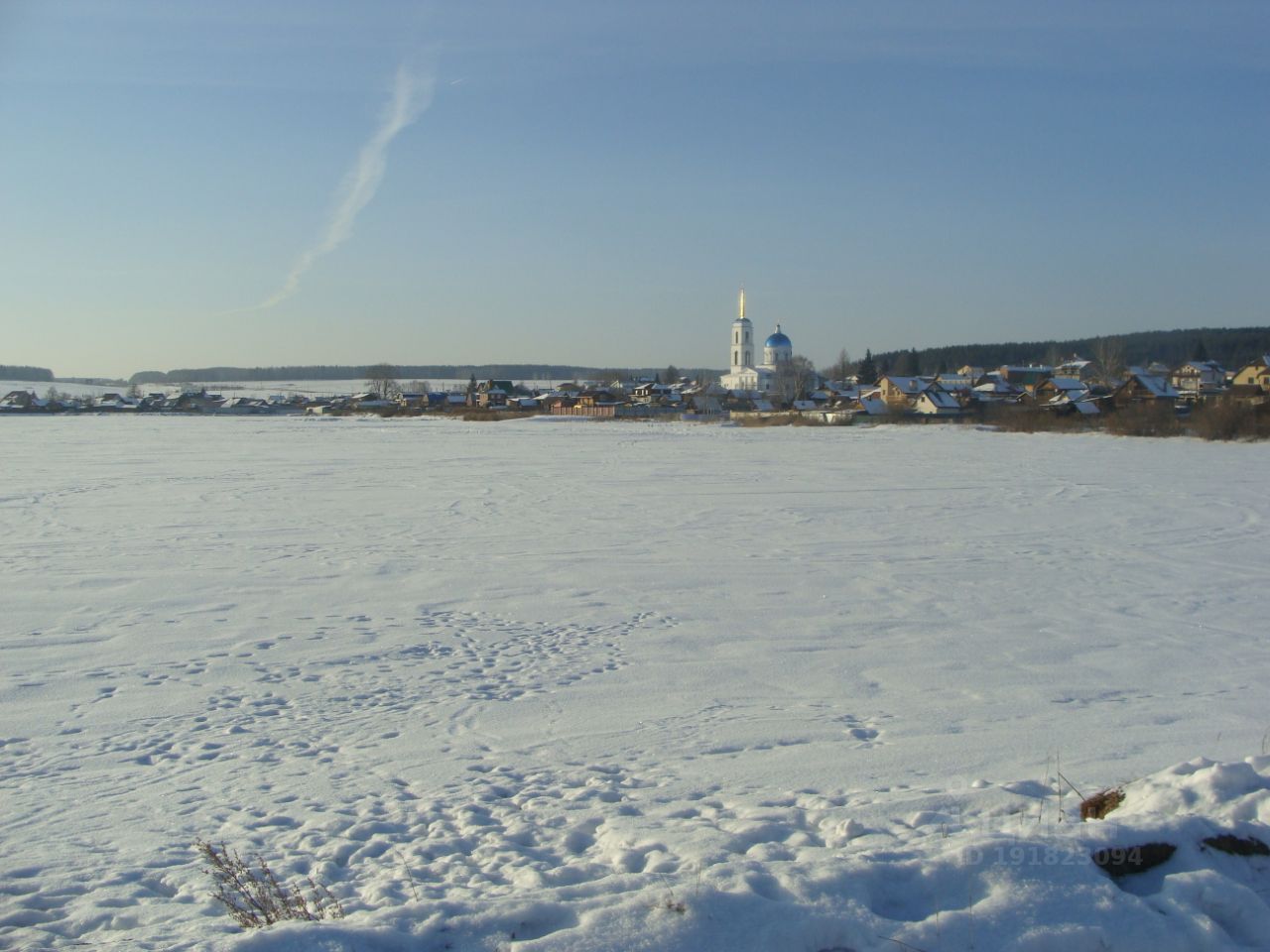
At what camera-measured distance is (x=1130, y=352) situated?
163 m

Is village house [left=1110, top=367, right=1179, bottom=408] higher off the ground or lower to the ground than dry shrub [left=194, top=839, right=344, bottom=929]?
higher

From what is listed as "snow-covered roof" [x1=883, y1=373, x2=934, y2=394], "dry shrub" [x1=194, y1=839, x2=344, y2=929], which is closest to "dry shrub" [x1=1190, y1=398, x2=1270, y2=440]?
"dry shrub" [x1=194, y1=839, x2=344, y2=929]

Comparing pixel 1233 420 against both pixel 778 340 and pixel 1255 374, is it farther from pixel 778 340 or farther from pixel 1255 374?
pixel 778 340

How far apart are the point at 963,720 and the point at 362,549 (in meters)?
8.92

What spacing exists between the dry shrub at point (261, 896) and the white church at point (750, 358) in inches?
4938

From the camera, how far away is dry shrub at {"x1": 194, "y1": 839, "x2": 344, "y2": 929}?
11.3 ft

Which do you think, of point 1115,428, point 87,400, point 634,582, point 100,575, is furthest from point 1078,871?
point 87,400

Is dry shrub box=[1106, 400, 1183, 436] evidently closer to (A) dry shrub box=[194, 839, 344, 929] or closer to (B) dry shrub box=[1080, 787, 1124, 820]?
(B) dry shrub box=[1080, 787, 1124, 820]

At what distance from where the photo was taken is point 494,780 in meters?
5.35

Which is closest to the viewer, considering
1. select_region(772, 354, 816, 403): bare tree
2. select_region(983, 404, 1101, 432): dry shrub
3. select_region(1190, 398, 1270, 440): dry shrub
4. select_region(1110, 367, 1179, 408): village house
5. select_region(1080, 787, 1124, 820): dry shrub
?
select_region(1080, 787, 1124, 820): dry shrub

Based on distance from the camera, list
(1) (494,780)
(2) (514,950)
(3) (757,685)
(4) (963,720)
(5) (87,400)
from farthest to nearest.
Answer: (5) (87,400) → (3) (757,685) → (4) (963,720) → (1) (494,780) → (2) (514,950)

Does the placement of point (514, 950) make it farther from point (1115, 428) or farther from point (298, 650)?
point (1115, 428)

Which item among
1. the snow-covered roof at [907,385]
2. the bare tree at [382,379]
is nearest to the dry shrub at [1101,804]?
the snow-covered roof at [907,385]

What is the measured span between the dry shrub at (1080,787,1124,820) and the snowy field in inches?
4.0
